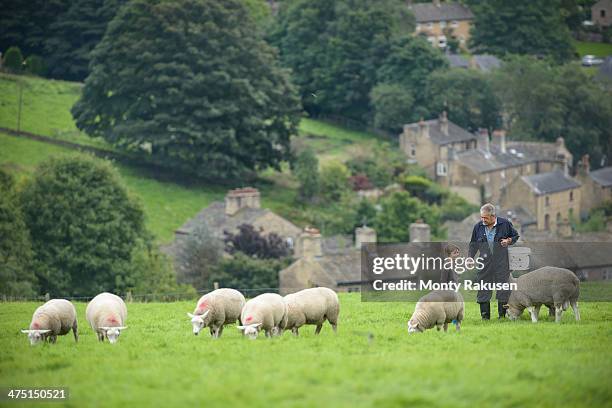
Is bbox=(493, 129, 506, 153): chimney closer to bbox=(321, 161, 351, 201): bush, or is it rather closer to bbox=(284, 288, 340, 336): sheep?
bbox=(321, 161, 351, 201): bush

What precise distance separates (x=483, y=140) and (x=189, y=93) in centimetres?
3107

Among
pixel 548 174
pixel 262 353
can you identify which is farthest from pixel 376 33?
pixel 262 353

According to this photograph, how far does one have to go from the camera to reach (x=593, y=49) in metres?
177

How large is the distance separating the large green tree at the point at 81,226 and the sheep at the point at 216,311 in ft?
133

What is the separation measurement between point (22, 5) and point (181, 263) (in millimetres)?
56877

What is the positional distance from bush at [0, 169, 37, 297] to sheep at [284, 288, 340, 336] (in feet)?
124

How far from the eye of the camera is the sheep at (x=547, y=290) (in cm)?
3241

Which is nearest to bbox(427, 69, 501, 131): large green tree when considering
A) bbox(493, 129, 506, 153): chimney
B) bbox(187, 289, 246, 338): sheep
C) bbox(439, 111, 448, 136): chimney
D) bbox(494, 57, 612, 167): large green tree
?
→ bbox(494, 57, 612, 167): large green tree

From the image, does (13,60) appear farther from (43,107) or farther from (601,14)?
(601,14)

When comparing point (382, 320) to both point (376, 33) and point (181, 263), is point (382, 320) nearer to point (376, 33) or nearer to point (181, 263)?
point (181, 263)

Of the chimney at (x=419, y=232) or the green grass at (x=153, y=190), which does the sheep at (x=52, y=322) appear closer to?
the chimney at (x=419, y=232)

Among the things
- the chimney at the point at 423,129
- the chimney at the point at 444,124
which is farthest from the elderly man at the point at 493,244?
the chimney at the point at 444,124

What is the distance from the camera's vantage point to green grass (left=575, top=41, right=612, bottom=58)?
174375 millimetres

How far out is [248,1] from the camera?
167500 millimetres
